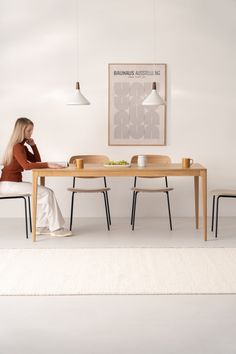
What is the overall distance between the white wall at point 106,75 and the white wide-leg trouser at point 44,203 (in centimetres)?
112

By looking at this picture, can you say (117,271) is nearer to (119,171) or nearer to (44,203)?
(119,171)

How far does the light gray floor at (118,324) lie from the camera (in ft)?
9.75

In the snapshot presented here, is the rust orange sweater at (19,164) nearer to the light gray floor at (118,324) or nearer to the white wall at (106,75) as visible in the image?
the white wall at (106,75)

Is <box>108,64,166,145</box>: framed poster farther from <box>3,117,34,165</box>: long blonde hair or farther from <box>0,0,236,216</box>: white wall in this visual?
<box>3,117,34,165</box>: long blonde hair

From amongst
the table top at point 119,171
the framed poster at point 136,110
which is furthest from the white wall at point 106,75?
the table top at point 119,171

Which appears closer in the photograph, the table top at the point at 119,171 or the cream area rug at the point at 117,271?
the cream area rug at the point at 117,271

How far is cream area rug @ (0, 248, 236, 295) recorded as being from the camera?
4.02m

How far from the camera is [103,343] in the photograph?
302 centimetres

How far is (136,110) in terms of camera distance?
7.14 m

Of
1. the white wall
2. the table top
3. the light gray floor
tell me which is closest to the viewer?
the light gray floor

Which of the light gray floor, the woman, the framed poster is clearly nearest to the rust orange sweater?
the woman
